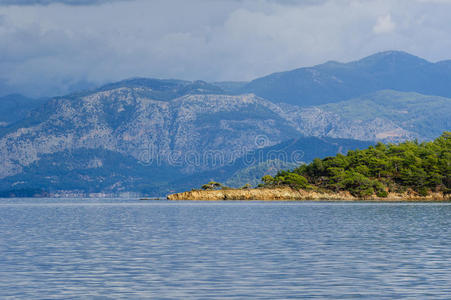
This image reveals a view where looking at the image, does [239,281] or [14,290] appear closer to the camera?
[14,290]

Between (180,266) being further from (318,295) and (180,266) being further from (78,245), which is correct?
(78,245)

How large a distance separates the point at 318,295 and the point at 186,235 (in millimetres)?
43861

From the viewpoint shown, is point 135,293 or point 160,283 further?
point 160,283

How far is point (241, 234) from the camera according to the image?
81250 millimetres

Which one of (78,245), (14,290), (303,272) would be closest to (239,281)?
(303,272)

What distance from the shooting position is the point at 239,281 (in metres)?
43.0

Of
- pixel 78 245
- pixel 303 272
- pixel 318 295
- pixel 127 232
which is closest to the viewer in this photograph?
pixel 318 295

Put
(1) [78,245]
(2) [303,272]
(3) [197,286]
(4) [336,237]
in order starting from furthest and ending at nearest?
(4) [336,237] < (1) [78,245] < (2) [303,272] < (3) [197,286]

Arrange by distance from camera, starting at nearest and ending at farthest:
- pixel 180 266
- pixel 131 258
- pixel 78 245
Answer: pixel 180 266, pixel 131 258, pixel 78 245

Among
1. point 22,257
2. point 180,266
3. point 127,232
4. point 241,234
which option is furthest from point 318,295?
point 127,232

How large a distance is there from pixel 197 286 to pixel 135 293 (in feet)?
13.3

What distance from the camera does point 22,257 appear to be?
5675 centimetres

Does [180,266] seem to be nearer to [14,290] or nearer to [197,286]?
[197,286]

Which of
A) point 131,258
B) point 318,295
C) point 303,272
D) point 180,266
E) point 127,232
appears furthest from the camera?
point 127,232
